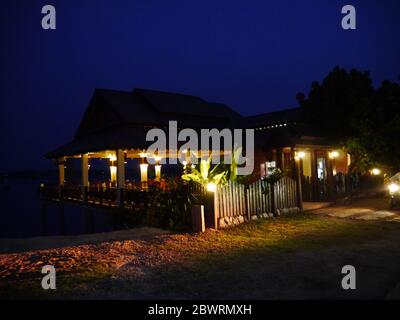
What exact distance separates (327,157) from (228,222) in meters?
10.3

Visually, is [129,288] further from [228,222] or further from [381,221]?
[381,221]

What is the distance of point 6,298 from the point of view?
4.54m

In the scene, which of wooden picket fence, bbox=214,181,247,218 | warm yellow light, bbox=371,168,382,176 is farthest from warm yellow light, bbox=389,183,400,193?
warm yellow light, bbox=371,168,382,176

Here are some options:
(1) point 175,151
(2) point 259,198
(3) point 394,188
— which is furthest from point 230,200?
(3) point 394,188

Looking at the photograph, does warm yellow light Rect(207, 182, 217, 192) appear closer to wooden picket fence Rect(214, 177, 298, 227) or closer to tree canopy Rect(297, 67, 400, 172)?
wooden picket fence Rect(214, 177, 298, 227)

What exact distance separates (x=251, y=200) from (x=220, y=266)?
5280 millimetres

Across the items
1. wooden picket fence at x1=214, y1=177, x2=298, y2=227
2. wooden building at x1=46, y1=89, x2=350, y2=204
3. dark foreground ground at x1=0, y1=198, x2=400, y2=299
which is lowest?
dark foreground ground at x1=0, y1=198, x2=400, y2=299

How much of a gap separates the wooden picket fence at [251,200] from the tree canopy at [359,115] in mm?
5318

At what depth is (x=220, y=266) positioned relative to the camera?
239 inches

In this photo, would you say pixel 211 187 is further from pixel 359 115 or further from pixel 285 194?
pixel 359 115

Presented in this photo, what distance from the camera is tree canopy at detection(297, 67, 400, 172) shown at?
1559 cm

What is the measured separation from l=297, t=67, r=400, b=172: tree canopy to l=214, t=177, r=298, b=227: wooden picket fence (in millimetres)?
5318

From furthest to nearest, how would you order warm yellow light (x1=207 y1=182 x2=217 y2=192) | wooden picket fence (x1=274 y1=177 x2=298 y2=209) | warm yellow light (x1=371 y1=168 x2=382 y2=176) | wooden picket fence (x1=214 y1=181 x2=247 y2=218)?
1. warm yellow light (x1=371 y1=168 x2=382 y2=176)
2. wooden picket fence (x1=274 y1=177 x2=298 y2=209)
3. wooden picket fence (x1=214 y1=181 x2=247 y2=218)
4. warm yellow light (x1=207 y1=182 x2=217 y2=192)

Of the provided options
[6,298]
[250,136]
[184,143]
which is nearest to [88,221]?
[184,143]
